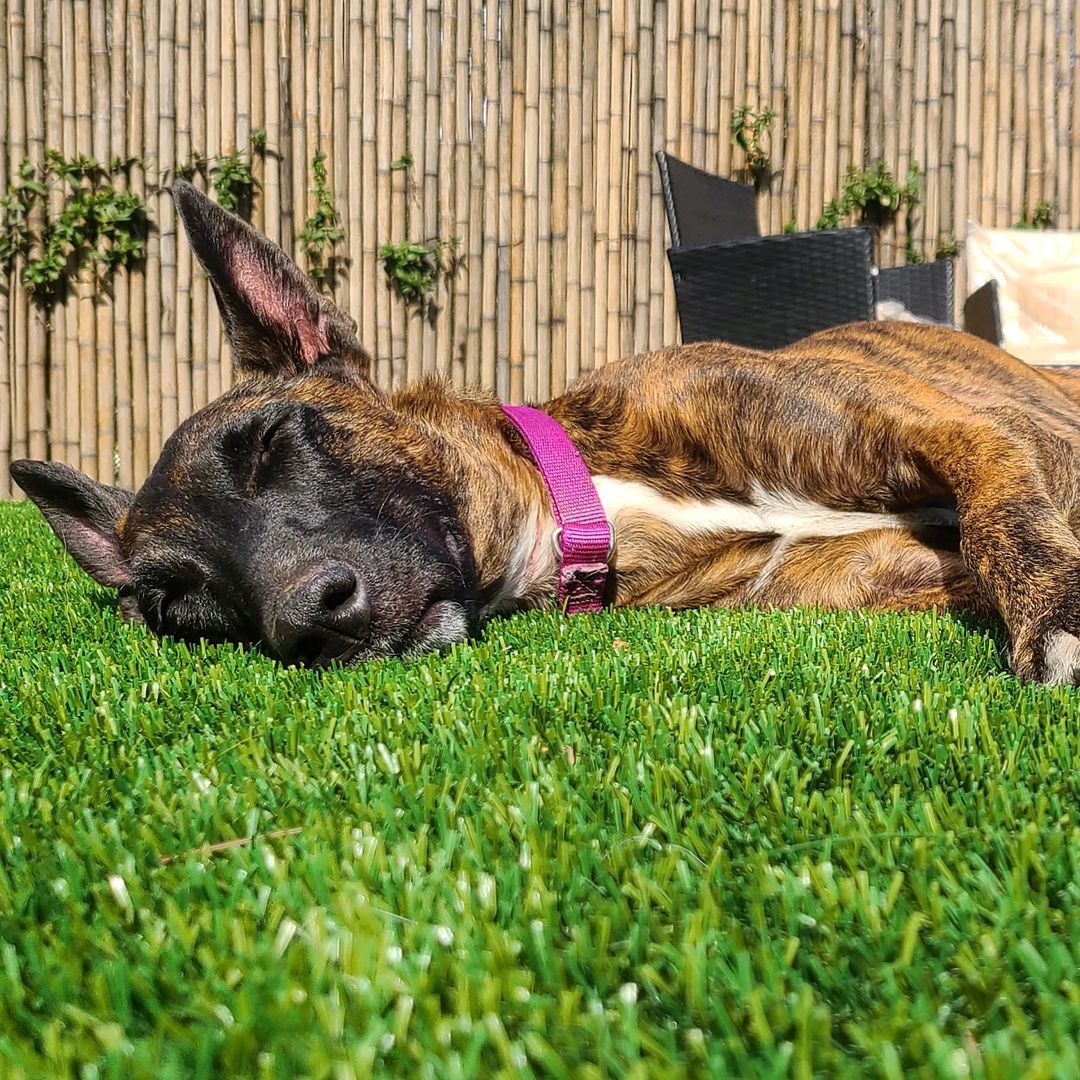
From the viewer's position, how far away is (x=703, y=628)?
8.18 feet

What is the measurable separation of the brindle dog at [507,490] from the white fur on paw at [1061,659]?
0.94ft

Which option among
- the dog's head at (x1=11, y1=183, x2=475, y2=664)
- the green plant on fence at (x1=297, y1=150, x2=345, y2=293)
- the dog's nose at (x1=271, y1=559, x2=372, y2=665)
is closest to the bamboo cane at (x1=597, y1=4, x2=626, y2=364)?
the green plant on fence at (x1=297, y1=150, x2=345, y2=293)

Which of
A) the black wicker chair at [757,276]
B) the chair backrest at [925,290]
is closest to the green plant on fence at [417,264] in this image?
the black wicker chair at [757,276]

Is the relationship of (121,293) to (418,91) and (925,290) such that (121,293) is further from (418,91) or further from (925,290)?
(925,290)

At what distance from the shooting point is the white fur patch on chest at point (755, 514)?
2.82m

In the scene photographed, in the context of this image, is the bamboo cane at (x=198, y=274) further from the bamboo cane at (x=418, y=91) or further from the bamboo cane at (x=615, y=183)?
the bamboo cane at (x=615, y=183)

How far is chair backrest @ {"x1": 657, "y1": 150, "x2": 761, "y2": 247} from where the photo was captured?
579 centimetres

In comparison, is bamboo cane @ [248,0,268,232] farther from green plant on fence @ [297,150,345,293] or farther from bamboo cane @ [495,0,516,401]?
bamboo cane @ [495,0,516,401]

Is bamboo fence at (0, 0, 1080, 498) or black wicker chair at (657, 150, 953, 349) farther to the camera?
bamboo fence at (0, 0, 1080, 498)

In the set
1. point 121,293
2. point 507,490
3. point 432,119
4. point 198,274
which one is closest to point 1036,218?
point 432,119

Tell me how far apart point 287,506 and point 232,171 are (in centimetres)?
562

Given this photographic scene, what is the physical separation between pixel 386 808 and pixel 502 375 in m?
6.43

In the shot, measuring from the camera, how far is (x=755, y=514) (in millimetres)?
2898

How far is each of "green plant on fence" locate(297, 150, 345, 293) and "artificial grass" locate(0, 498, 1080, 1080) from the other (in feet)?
19.6
